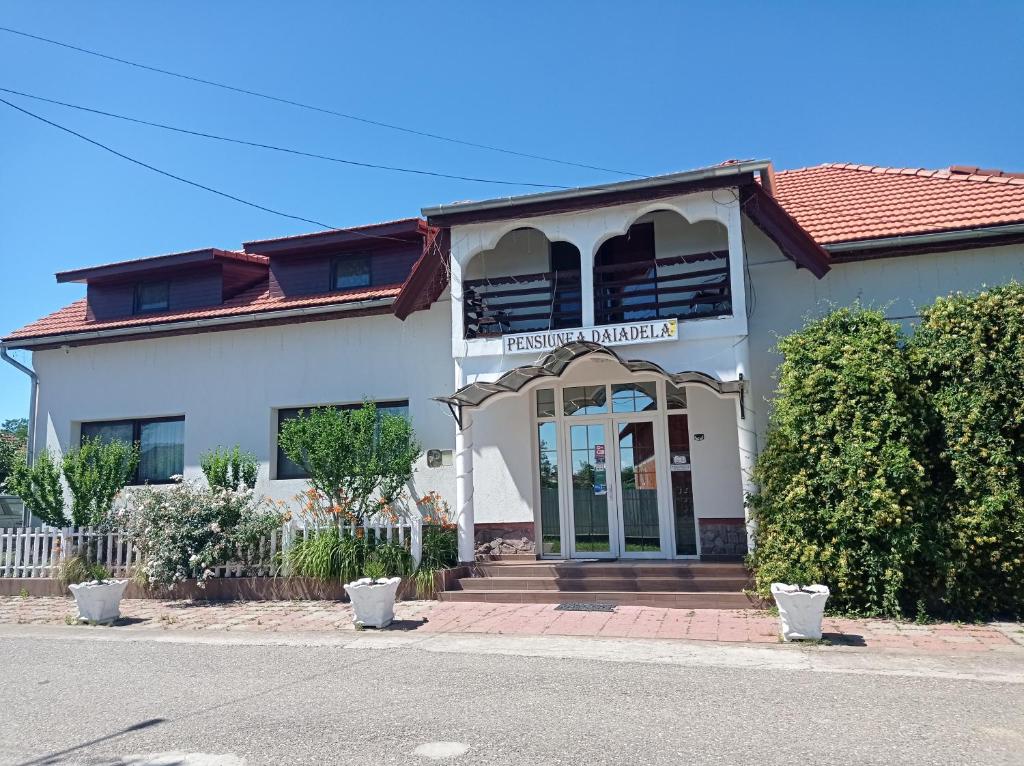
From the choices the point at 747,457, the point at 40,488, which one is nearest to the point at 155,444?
the point at 40,488

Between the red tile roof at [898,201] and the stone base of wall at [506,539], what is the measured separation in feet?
20.4

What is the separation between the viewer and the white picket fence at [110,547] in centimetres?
1091

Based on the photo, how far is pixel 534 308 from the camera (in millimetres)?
12398

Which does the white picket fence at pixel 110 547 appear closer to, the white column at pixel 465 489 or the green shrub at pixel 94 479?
the green shrub at pixel 94 479

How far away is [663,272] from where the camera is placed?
11.8 meters

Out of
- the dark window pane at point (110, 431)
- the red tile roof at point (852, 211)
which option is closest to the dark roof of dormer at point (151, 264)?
the red tile roof at point (852, 211)

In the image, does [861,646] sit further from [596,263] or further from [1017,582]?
[596,263]

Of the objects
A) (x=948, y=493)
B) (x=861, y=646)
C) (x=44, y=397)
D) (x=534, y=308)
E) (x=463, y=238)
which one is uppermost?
(x=463, y=238)

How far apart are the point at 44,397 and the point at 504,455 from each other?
986 centimetres

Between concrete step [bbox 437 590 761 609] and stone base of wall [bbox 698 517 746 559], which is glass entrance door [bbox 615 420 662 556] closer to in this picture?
stone base of wall [bbox 698 517 746 559]

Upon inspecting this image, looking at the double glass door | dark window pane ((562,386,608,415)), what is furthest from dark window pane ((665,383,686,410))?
dark window pane ((562,386,608,415))

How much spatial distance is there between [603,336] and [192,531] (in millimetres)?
6652

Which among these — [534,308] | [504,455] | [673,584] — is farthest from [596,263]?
[673,584]

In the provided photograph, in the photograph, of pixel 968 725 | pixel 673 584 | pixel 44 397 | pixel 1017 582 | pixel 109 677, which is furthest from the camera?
pixel 44 397
